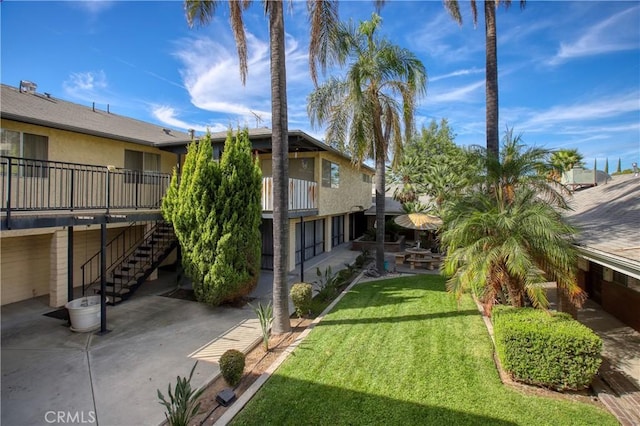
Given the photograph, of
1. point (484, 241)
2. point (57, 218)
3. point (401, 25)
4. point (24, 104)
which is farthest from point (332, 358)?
point (401, 25)

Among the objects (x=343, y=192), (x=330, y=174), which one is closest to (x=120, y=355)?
(x=330, y=174)

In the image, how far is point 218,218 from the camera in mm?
10023

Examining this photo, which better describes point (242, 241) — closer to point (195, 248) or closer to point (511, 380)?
point (195, 248)

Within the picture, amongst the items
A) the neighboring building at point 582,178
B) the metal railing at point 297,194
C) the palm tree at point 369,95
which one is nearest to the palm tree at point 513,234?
the palm tree at point 369,95

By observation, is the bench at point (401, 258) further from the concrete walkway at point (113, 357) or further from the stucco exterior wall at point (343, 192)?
the concrete walkway at point (113, 357)

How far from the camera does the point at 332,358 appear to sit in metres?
7.01

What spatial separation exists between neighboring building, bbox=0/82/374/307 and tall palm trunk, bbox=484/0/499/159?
22.1 feet

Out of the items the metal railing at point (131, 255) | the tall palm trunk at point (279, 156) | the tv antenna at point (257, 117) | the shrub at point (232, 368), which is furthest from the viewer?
the tv antenna at point (257, 117)

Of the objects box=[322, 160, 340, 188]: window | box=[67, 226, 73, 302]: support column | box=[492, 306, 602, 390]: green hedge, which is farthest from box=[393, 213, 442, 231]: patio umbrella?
box=[67, 226, 73, 302]: support column

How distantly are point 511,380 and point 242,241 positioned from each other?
7761 millimetres

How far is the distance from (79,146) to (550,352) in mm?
14875

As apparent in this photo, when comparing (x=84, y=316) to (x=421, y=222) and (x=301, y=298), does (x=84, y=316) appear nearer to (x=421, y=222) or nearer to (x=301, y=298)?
(x=301, y=298)

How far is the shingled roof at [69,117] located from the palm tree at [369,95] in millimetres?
6491

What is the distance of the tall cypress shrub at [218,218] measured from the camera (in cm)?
989
